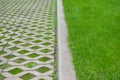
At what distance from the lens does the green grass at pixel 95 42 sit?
244 inches

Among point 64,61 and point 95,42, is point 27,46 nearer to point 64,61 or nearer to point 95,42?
point 95,42

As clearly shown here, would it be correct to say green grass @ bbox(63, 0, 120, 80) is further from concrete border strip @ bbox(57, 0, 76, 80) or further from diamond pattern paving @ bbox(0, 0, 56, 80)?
diamond pattern paving @ bbox(0, 0, 56, 80)

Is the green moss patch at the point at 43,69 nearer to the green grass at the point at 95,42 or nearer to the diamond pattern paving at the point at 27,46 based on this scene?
the diamond pattern paving at the point at 27,46

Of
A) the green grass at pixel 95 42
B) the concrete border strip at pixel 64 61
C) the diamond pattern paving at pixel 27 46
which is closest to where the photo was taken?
the concrete border strip at pixel 64 61

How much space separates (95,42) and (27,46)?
178 cm

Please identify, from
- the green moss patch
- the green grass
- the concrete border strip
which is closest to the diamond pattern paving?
the green moss patch

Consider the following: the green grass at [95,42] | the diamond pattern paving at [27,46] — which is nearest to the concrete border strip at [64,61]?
the green grass at [95,42]

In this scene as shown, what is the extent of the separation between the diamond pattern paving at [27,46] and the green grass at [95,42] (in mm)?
609

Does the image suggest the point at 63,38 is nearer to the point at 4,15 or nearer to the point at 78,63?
the point at 78,63

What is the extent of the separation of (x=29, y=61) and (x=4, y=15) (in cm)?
663

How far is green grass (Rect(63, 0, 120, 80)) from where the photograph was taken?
6.20 metres

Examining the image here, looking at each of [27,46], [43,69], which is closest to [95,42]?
[27,46]

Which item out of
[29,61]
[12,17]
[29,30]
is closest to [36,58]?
[29,61]

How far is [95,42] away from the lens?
820cm
